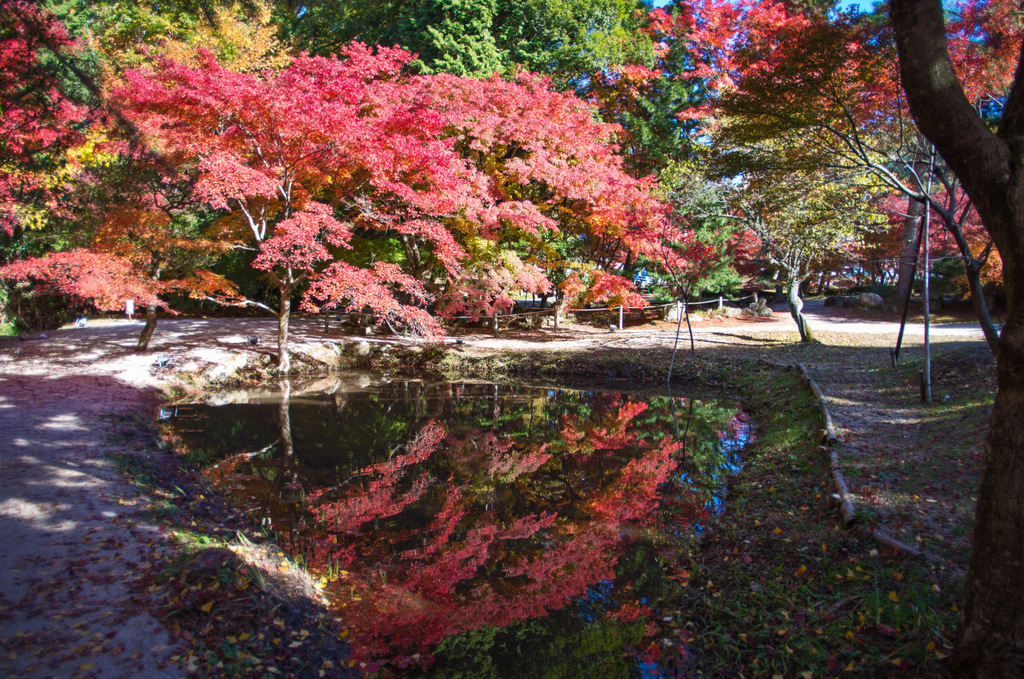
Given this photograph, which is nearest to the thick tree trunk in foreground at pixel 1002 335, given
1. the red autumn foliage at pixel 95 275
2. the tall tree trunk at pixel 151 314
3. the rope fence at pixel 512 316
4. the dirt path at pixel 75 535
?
the dirt path at pixel 75 535

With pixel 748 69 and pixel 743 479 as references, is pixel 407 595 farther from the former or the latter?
pixel 748 69

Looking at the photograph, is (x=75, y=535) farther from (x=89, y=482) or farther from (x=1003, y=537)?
(x=1003, y=537)

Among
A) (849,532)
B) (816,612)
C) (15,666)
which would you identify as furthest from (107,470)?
(849,532)

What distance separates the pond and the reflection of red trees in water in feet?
0.05

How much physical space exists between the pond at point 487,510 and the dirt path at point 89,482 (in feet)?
3.39

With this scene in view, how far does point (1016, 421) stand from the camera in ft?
7.47

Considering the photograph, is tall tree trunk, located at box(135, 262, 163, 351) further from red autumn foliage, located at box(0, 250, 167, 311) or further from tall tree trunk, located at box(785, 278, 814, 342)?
tall tree trunk, located at box(785, 278, 814, 342)

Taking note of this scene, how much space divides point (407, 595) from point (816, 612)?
263 cm

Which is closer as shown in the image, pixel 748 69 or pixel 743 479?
pixel 743 479

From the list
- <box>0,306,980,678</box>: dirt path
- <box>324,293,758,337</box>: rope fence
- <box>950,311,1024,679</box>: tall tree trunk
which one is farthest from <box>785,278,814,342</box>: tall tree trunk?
<box>950,311,1024,679</box>: tall tree trunk

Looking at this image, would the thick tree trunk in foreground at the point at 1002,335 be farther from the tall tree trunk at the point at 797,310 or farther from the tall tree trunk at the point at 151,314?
the tall tree trunk at the point at 797,310

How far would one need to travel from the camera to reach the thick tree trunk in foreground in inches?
89.7

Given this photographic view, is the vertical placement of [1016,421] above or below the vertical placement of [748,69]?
below

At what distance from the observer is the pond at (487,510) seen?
3516 millimetres
